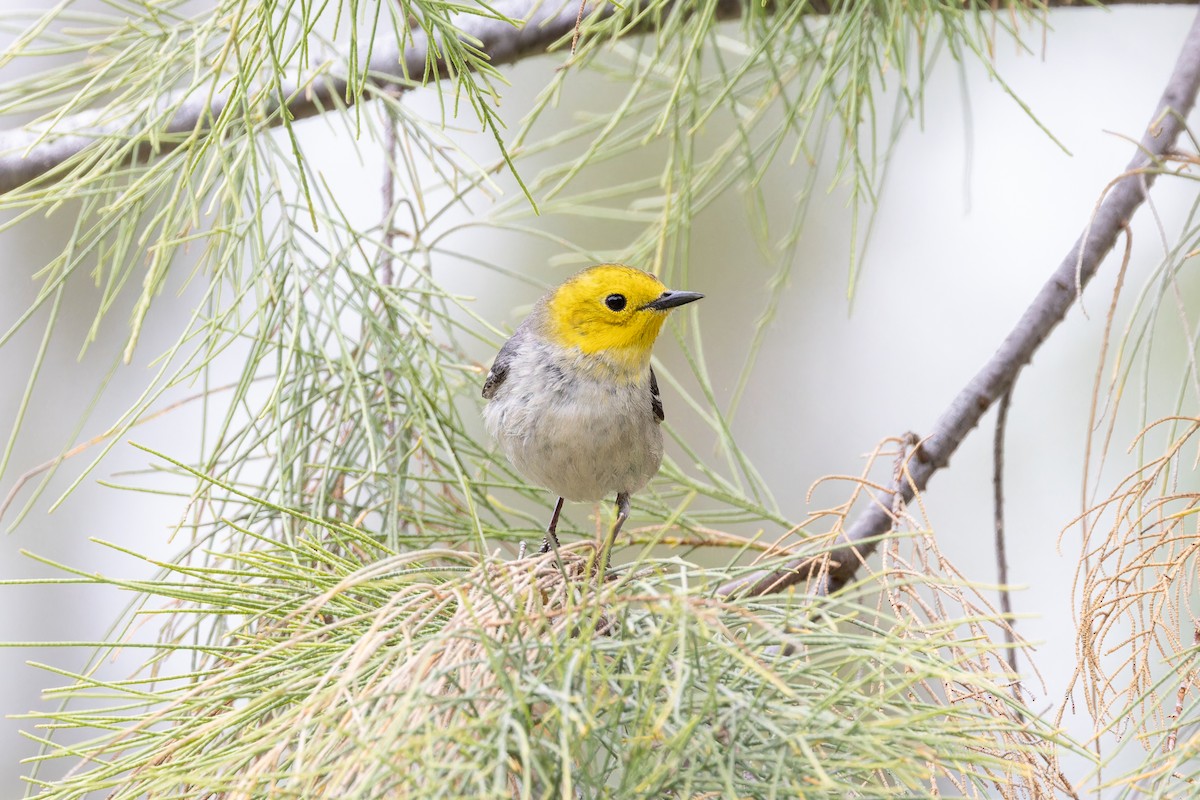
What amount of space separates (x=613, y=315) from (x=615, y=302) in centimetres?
3

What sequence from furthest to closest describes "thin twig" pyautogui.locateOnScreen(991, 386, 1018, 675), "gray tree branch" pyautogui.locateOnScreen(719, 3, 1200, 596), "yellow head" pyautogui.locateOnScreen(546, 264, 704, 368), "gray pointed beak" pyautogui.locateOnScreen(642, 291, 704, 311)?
1. "yellow head" pyautogui.locateOnScreen(546, 264, 704, 368)
2. "gray pointed beak" pyautogui.locateOnScreen(642, 291, 704, 311)
3. "thin twig" pyautogui.locateOnScreen(991, 386, 1018, 675)
4. "gray tree branch" pyautogui.locateOnScreen(719, 3, 1200, 596)

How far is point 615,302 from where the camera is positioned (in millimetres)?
2904

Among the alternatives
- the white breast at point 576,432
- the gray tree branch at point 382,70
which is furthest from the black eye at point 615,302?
the gray tree branch at point 382,70

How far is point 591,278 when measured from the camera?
2.96m

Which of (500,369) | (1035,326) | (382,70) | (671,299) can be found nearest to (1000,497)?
(1035,326)

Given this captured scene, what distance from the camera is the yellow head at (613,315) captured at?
2.88 meters

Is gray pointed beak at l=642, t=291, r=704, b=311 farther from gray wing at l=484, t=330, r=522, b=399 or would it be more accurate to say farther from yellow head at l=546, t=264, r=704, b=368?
gray wing at l=484, t=330, r=522, b=399

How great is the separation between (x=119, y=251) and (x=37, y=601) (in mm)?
4601

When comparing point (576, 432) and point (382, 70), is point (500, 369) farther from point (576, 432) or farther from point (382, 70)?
point (382, 70)

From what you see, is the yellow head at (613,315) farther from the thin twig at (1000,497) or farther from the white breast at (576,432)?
the thin twig at (1000,497)

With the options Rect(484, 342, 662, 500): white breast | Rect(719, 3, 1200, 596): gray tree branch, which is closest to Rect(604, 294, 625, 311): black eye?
Rect(484, 342, 662, 500): white breast

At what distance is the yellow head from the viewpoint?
9.44 feet

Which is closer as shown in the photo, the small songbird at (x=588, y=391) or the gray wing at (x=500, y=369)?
the small songbird at (x=588, y=391)

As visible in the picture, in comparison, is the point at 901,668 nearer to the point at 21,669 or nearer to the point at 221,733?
the point at 221,733
